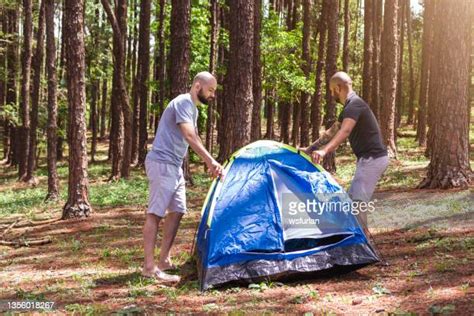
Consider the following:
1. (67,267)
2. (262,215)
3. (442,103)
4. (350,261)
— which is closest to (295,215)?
(262,215)

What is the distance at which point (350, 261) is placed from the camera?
21.6ft

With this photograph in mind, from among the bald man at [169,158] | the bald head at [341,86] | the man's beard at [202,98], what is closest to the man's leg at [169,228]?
the bald man at [169,158]

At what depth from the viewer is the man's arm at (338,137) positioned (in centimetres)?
664

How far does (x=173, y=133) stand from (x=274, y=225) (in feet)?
5.48

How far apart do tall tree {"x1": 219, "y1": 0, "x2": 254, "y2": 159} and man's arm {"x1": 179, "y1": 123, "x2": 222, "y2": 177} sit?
183 inches

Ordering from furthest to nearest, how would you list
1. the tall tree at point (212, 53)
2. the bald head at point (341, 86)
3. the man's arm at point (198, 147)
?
the tall tree at point (212, 53) < the bald head at point (341, 86) < the man's arm at point (198, 147)

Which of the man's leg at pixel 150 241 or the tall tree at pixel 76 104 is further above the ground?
the tall tree at pixel 76 104

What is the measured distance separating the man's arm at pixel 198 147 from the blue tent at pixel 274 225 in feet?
1.19

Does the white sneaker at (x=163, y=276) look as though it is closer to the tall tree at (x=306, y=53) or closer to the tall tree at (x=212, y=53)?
the tall tree at (x=212, y=53)

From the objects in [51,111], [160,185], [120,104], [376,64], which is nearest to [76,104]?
[51,111]

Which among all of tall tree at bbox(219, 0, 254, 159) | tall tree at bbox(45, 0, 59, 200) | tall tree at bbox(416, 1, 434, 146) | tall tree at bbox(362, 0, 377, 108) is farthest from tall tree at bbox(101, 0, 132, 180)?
tall tree at bbox(416, 1, 434, 146)

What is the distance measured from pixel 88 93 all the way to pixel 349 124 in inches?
1260

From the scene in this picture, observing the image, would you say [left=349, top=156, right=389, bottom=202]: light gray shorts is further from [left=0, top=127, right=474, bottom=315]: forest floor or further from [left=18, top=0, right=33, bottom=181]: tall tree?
[left=18, top=0, right=33, bottom=181]: tall tree

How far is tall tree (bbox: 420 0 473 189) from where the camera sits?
11820 mm
